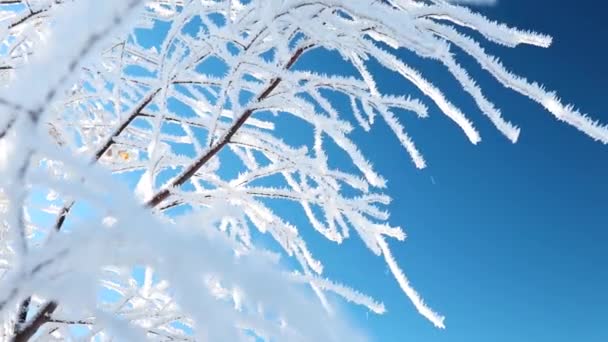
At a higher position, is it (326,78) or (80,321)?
(326,78)

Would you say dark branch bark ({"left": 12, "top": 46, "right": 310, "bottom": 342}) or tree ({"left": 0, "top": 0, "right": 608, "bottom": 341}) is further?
dark branch bark ({"left": 12, "top": 46, "right": 310, "bottom": 342})

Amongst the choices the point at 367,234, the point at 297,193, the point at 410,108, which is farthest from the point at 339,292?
the point at 410,108

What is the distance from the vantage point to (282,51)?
4.22ft

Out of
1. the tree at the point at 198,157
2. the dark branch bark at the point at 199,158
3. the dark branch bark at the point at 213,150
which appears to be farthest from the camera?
the dark branch bark at the point at 213,150

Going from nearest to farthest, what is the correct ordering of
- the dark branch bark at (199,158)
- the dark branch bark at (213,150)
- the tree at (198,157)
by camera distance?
the tree at (198,157)
the dark branch bark at (199,158)
the dark branch bark at (213,150)

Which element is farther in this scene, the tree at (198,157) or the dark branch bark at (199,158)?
the dark branch bark at (199,158)

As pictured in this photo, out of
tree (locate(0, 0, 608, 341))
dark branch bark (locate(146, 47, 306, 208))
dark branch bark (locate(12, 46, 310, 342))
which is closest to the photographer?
tree (locate(0, 0, 608, 341))

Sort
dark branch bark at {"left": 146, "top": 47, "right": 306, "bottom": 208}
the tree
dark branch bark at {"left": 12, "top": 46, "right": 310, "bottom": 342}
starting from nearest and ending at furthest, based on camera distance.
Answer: the tree → dark branch bark at {"left": 12, "top": 46, "right": 310, "bottom": 342} → dark branch bark at {"left": 146, "top": 47, "right": 306, "bottom": 208}

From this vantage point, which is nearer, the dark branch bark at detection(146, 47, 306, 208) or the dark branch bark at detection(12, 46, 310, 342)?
the dark branch bark at detection(12, 46, 310, 342)

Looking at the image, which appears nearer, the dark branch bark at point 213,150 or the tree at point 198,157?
the tree at point 198,157

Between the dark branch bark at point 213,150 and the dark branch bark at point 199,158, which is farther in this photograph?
the dark branch bark at point 213,150

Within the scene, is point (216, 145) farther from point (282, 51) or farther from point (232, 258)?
point (232, 258)

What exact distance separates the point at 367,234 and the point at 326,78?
58cm

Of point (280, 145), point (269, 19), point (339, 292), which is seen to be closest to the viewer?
point (269, 19)
